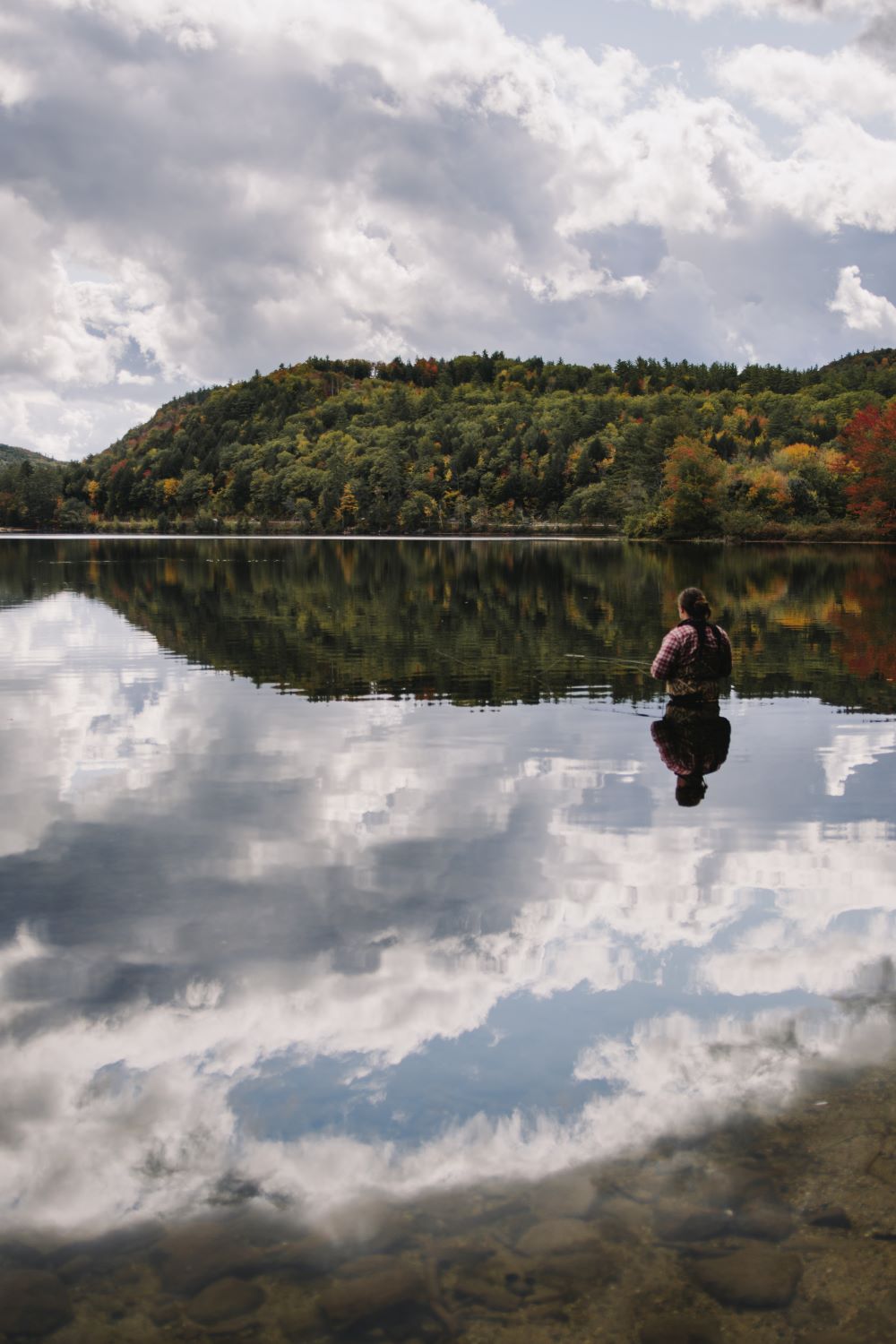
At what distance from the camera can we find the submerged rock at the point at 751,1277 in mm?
5305

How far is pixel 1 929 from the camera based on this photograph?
10.1 metres

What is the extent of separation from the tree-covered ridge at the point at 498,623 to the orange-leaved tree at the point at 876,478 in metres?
40.4

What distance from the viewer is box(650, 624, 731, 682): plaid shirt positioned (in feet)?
66.9

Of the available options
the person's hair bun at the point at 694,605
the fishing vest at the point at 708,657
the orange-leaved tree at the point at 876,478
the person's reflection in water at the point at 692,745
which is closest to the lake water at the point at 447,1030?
the person's reflection in water at the point at 692,745

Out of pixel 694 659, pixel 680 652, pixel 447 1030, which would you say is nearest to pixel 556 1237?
pixel 447 1030

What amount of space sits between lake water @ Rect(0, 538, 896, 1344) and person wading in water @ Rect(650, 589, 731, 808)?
331mm

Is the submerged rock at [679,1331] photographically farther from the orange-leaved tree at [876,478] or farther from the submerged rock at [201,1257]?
the orange-leaved tree at [876,478]

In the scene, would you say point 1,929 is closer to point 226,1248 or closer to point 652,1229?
point 226,1248

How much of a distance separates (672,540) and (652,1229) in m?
133

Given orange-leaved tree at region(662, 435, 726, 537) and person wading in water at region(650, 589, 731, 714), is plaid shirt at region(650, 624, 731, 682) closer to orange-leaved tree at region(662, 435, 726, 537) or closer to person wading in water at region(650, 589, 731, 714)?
person wading in water at region(650, 589, 731, 714)

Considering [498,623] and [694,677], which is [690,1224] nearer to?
[694,677]

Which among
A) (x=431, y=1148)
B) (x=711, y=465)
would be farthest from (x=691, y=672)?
(x=711, y=465)

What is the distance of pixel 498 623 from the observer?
1491 inches

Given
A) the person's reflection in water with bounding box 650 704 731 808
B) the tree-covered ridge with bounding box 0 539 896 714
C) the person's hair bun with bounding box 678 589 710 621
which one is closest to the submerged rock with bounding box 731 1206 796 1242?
the person's reflection in water with bounding box 650 704 731 808
